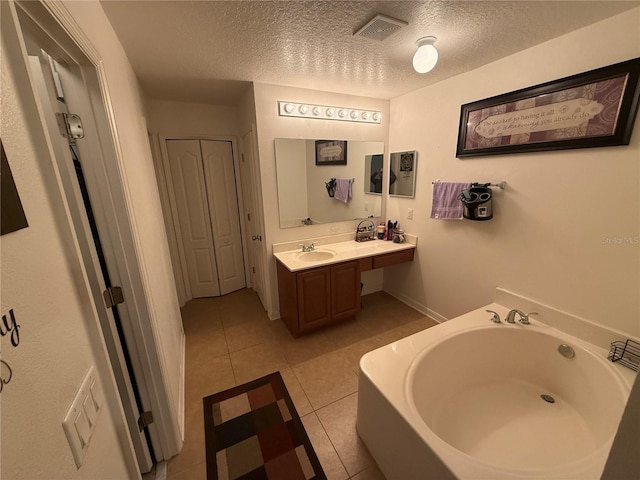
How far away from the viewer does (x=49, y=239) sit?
56 cm

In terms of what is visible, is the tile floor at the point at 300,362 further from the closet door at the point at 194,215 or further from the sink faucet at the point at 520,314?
the sink faucet at the point at 520,314

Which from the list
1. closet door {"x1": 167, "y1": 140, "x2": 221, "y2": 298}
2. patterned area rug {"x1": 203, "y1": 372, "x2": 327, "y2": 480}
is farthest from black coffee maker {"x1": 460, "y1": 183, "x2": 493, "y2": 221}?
closet door {"x1": 167, "y1": 140, "x2": 221, "y2": 298}

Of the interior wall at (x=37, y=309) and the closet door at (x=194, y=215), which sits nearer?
the interior wall at (x=37, y=309)

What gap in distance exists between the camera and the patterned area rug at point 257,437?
→ 4.68 ft

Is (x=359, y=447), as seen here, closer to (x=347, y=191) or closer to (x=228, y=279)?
(x=347, y=191)

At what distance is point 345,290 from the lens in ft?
8.52

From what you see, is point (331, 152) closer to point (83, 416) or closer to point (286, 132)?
point (286, 132)

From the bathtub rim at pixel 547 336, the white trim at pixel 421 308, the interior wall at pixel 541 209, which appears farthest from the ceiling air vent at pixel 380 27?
the white trim at pixel 421 308

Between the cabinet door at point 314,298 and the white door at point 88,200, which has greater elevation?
the white door at point 88,200

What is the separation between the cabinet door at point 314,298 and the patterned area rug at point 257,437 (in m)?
0.60

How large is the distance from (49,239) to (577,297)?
2623 mm

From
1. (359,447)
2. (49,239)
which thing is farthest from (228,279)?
(49,239)

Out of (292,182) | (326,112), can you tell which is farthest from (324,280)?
(326,112)

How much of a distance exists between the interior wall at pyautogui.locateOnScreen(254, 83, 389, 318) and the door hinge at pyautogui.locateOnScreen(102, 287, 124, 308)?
1.50 m
